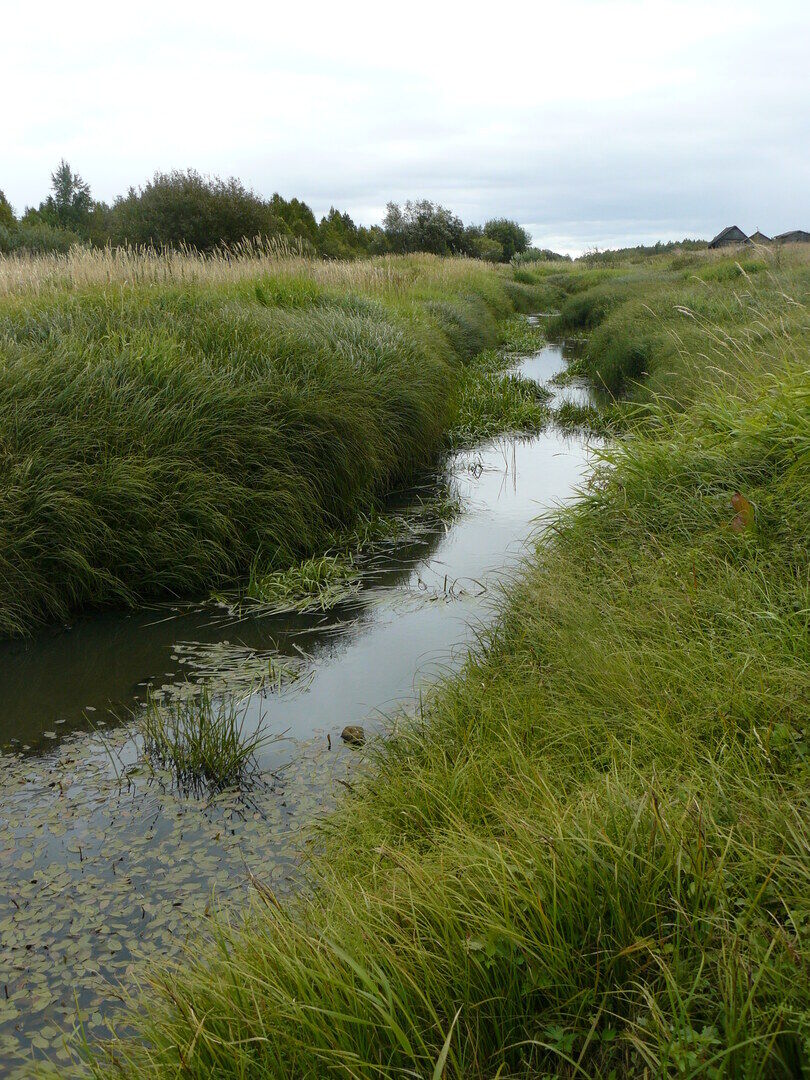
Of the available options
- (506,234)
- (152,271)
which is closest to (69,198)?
(506,234)

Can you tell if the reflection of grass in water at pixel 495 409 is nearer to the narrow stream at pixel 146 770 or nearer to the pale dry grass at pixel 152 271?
the pale dry grass at pixel 152 271

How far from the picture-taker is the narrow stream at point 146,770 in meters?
2.67

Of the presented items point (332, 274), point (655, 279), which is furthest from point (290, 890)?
point (655, 279)

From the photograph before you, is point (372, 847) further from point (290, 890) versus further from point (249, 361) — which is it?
point (249, 361)

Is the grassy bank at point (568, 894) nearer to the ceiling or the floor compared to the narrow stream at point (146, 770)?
nearer to the ceiling

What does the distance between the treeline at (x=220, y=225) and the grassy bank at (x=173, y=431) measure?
18.1 feet

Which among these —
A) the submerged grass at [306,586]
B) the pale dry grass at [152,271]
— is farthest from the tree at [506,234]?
the submerged grass at [306,586]

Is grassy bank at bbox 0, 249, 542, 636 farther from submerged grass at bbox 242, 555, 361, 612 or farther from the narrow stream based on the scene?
the narrow stream

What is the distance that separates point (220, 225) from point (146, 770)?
20.8 m

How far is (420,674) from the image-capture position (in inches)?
181

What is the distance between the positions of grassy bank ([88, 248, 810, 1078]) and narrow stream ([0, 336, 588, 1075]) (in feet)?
1.05

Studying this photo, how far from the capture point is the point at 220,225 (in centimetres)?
2186

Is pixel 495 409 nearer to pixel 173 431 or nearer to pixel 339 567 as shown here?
pixel 339 567

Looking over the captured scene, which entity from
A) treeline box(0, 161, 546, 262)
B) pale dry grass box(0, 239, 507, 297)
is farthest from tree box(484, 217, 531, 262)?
pale dry grass box(0, 239, 507, 297)
